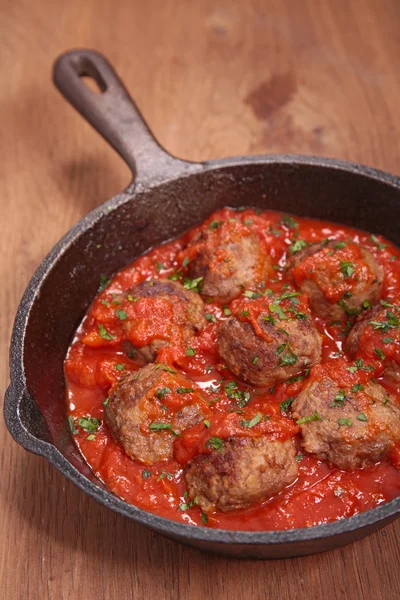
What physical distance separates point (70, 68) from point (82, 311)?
183cm

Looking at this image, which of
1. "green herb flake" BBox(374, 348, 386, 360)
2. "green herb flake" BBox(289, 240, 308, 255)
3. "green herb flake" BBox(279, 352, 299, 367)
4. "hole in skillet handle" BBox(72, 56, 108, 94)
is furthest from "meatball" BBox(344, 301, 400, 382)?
"hole in skillet handle" BBox(72, 56, 108, 94)

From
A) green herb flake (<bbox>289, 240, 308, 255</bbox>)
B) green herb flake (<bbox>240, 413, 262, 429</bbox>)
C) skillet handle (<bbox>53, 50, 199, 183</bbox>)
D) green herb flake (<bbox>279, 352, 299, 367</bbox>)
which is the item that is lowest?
green herb flake (<bbox>289, 240, 308, 255</bbox>)

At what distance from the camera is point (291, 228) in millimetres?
5156

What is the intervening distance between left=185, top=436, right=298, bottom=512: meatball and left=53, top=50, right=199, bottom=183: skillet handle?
2058 millimetres

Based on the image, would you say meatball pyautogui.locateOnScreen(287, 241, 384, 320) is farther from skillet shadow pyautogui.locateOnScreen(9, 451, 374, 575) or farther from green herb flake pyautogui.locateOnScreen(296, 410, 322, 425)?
skillet shadow pyautogui.locateOnScreen(9, 451, 374, 575)

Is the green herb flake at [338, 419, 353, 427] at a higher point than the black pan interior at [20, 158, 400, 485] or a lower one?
lower

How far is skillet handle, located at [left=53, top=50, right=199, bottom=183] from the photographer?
487 cm

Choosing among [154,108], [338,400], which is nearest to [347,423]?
[338,400]

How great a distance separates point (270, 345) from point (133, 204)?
1486 mm

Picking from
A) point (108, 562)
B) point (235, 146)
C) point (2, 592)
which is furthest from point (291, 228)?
point (2, 592)

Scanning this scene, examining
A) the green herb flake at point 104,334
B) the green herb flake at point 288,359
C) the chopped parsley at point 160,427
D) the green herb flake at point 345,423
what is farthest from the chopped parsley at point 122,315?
the green herb flake at point 345,423

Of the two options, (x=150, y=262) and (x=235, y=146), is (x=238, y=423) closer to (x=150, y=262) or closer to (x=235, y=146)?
(x=150, y=262)

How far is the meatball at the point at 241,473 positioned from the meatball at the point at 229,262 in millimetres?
1204

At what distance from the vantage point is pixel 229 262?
458 centimetres
